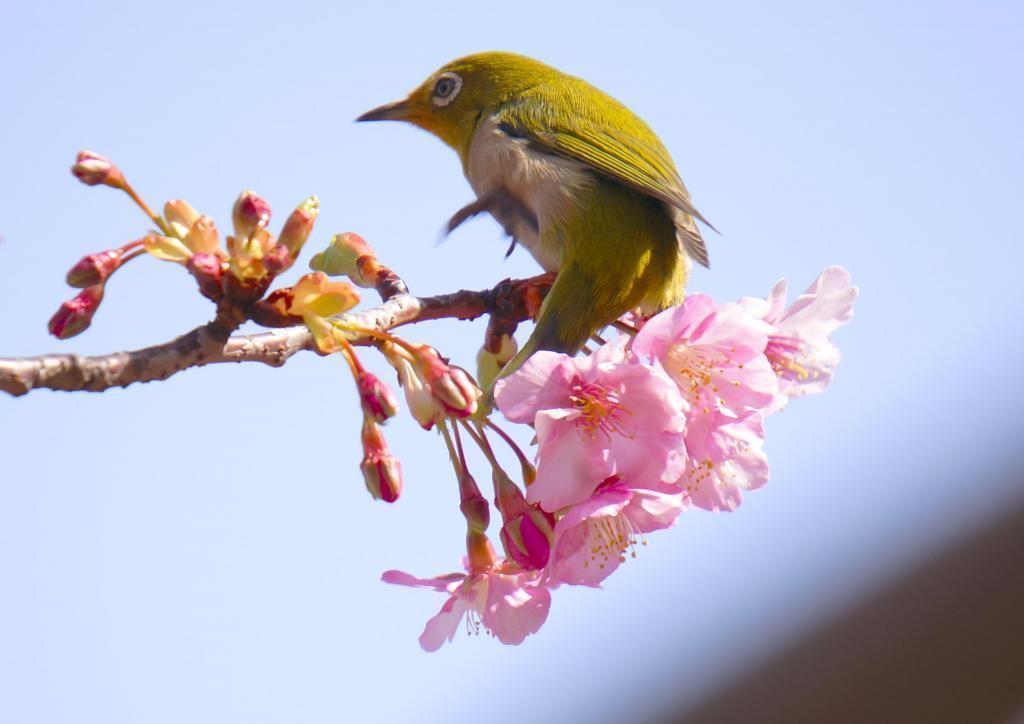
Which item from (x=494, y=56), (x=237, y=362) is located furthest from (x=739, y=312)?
(x=494, y=56)

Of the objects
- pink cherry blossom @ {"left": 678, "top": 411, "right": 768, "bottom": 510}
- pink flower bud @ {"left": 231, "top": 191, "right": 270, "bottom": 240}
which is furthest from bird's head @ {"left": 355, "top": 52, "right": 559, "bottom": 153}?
pink flower bud @ {"left": 231, "top": 191, "right": 270, "bottom": 240}

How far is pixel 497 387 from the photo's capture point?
73.0 inches

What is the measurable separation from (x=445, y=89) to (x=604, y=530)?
113 inches

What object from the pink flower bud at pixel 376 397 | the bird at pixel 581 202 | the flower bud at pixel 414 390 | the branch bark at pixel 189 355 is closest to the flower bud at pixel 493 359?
the bird at pixel 581 202

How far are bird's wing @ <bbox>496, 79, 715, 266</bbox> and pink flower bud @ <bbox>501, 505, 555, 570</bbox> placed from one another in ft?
3.64

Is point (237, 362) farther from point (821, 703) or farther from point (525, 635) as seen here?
point (821, 703)

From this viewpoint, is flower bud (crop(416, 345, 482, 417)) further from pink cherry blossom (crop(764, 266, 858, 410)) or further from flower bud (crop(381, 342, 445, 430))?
pink cherry blossom (crop(764, 266, 858, 410))

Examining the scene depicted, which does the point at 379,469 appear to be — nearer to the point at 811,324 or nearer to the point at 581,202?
the point at 811,324

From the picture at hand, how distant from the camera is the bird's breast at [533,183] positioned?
3.12 meters

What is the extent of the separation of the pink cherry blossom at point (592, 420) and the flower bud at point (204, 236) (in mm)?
549

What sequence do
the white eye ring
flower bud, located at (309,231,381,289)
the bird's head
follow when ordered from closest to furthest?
flower bud, located at (309,231,381,289)
the bird's head
the white eye ring

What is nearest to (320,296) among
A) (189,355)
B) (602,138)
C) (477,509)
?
(189,355)

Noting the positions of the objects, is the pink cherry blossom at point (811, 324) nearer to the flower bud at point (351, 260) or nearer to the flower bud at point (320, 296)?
the flower bud at point (351, 260)

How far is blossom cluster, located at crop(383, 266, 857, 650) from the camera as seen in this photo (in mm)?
1823
